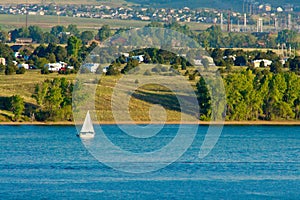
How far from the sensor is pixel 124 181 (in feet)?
178

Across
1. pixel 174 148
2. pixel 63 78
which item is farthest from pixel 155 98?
pixel 174 148

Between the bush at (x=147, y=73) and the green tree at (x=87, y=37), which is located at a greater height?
the bush at (x=147, y=73)

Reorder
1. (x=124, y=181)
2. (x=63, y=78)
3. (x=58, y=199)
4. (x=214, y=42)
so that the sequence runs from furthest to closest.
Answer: (x=214, y=42)
(x=63, y=78)
(x=124, y=181)
(x=58, y=199)

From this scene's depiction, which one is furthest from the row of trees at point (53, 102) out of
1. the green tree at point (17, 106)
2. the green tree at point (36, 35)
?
the green tree at point (36, 35)

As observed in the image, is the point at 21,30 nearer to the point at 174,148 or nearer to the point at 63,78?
the point at 63,78

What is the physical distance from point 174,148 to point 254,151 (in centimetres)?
539

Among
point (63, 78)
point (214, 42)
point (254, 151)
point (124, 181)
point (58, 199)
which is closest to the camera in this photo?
point (58, 199)

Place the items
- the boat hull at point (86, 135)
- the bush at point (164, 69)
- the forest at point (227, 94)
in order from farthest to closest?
the bush at point (164, 69), the forest at point (227, 94), the boat hull at point (86, 135)

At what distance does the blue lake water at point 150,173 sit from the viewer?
5074 cm

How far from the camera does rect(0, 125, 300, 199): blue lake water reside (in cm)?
5074

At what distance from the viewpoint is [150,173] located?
189ft

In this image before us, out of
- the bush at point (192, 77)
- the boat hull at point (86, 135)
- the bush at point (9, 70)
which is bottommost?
the boat hull at point (86, 135)

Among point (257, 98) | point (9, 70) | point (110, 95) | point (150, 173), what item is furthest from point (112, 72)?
point (150, 173)

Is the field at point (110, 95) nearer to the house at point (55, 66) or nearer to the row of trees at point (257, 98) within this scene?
the row of trees at point (257, 98)
